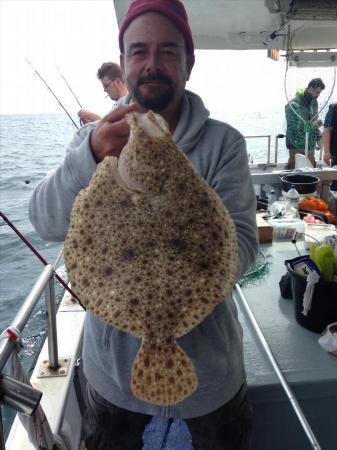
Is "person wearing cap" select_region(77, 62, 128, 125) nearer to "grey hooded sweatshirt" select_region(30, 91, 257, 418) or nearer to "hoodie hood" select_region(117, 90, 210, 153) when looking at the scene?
"hoodie hood" select_region(117, 90, 210, 153)

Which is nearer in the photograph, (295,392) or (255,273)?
(295,392)

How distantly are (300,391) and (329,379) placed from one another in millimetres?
214

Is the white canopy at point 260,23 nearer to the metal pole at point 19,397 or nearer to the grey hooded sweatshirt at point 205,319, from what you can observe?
the grey hooded sweatshirt at point 205,319

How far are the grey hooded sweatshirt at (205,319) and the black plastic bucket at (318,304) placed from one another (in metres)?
1.14

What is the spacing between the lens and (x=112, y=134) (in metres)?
1.49

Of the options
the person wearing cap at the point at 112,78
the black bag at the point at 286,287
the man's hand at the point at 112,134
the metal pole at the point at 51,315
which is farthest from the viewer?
the person wearing cap at the point at 112,78

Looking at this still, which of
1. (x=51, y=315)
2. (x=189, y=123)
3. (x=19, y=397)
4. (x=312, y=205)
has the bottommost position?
(x=312, y=205)

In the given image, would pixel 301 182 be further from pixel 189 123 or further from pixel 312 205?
pixel 189 123

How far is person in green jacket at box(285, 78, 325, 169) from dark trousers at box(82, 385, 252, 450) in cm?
707

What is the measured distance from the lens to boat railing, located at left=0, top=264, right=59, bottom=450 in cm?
149

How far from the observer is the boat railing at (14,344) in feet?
4.90

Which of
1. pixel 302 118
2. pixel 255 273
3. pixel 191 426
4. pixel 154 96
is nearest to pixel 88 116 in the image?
pixel 255 273

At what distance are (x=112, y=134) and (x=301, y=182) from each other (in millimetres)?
5385

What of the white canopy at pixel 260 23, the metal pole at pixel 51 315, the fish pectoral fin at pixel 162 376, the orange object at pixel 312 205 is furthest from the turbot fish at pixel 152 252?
the orange object at pixel 312 205
